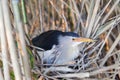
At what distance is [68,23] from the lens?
5.00ft

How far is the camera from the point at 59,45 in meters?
1.22

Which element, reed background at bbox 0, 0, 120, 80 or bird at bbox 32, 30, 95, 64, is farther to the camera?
bird at bbox 32, 30, 95, 64

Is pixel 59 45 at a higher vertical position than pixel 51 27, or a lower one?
lower

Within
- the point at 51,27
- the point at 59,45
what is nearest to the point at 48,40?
the point at 59,45

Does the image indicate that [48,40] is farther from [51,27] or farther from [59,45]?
[51,27]

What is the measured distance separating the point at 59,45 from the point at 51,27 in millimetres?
430

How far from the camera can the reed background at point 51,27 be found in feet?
2.66

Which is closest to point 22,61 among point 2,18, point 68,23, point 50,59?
point 2,18

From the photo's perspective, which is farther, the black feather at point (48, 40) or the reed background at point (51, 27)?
the black feather at point (48, 40)

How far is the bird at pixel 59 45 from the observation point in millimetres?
1141

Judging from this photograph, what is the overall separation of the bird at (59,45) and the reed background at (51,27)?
46mm

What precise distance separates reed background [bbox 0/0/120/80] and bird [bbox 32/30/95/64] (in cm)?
5

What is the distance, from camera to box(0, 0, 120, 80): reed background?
812 mm

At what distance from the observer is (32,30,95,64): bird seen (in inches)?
44.9
